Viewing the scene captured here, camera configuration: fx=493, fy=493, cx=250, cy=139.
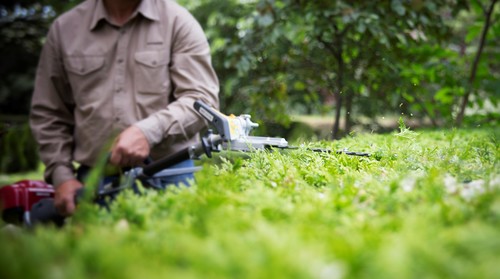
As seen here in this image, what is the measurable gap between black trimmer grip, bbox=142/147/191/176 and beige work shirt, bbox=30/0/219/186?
2.78 feet

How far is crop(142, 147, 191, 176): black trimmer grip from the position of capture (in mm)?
1756

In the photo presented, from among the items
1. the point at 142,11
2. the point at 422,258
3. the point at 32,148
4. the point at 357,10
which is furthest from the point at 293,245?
the point at 32,148

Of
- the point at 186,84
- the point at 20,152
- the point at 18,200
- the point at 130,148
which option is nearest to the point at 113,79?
the point at 186,84

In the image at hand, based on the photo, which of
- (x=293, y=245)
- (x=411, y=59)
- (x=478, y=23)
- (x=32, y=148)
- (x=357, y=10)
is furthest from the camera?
(x=32, y=148)

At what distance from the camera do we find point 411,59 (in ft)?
19.9

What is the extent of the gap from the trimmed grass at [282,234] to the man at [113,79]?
1471 millimetres

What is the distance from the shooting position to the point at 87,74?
2910 millimetres

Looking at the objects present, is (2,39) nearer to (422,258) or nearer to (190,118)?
(190,118)

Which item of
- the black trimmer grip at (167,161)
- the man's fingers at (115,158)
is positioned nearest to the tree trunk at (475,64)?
the man's fingers at (115,158)

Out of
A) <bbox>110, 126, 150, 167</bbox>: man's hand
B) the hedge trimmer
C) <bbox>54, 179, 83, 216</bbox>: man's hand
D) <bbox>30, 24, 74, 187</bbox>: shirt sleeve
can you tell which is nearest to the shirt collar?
<bbox>30, 24, 74, 187</bbox>: shirt sleeve

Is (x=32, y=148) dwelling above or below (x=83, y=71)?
below

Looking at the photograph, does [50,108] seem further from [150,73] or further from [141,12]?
[141,12]

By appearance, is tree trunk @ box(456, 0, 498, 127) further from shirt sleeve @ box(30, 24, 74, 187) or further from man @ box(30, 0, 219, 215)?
shirt sleeve @ box(30, 24, 74, 187)

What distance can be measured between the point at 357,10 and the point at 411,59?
129 cm
